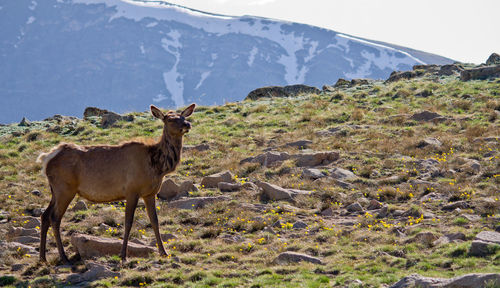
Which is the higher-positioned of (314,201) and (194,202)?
(314,201)

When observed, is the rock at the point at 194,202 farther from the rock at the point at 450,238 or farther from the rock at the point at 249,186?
the rock at the point at 450,238

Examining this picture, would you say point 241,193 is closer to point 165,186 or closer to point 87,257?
point 165,186

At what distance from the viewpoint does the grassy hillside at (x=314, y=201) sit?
9.83m

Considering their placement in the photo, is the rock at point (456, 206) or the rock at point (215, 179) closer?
the rock at point (456, 206)

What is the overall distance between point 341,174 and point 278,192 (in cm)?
266

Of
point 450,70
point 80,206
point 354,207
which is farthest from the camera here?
point 450,70

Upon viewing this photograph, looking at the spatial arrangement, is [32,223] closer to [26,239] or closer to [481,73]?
[26,239]

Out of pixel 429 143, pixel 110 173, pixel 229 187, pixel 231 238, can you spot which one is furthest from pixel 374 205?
pixel 110 173

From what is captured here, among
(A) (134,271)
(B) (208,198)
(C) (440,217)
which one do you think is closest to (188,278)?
(A) (134,271)

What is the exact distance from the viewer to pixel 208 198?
49.5ft

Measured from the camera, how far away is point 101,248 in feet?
35.9

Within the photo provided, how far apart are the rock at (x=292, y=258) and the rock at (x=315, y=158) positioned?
7.90m

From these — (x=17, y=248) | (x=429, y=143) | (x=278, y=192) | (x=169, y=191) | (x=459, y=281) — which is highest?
(x=429, y=143)

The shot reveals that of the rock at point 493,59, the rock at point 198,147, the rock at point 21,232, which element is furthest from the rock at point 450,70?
the rock at point 21,232
